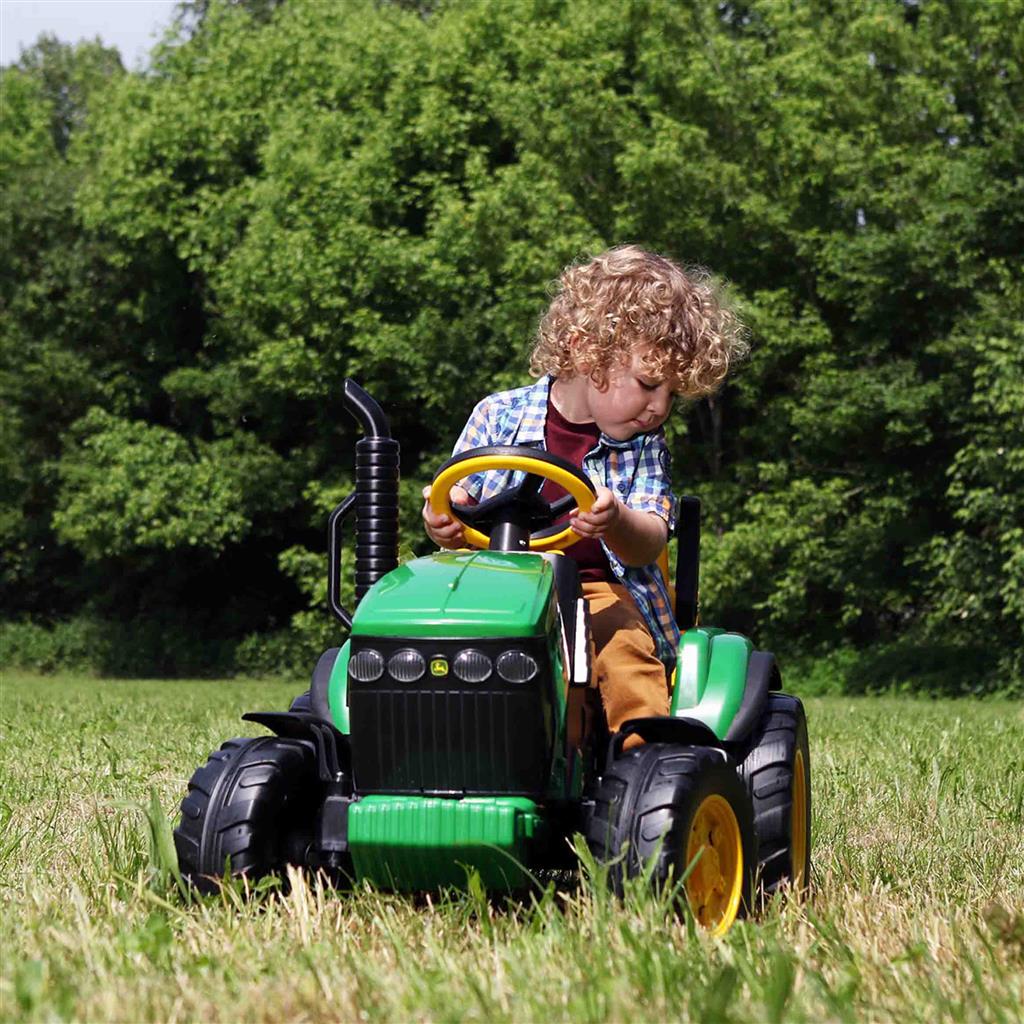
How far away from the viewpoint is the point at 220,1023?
2.51m

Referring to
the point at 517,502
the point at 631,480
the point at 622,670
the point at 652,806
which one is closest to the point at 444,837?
the point at 652,806

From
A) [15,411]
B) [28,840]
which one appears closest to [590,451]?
[28,840]

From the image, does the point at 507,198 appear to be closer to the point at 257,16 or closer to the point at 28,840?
the point at 257,16

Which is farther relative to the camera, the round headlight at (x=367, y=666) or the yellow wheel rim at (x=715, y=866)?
the yellow wheel rim at (x=715, y=866)

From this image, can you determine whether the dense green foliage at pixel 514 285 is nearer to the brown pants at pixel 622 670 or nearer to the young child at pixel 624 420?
the young child at pixel 624 420

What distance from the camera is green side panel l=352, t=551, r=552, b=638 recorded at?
3.42 metres

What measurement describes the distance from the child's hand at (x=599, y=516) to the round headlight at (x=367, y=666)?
1.85 ft

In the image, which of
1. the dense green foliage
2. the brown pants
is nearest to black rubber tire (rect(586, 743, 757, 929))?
the brown pants

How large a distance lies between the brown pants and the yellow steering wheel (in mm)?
221

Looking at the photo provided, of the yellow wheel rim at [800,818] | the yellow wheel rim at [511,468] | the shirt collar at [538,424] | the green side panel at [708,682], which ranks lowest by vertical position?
the yellow wheel rim at [800,818]

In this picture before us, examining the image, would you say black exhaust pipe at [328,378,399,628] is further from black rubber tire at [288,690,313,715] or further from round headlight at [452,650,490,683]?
round headlight at [452,650,490,683]

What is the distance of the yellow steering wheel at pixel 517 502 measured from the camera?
3.66 meters

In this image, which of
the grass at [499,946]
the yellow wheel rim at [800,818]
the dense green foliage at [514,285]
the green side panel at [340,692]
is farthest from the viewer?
the dense green foliage at [514,285]

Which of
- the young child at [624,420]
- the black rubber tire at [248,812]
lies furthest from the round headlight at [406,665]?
the young child at [624,420]
